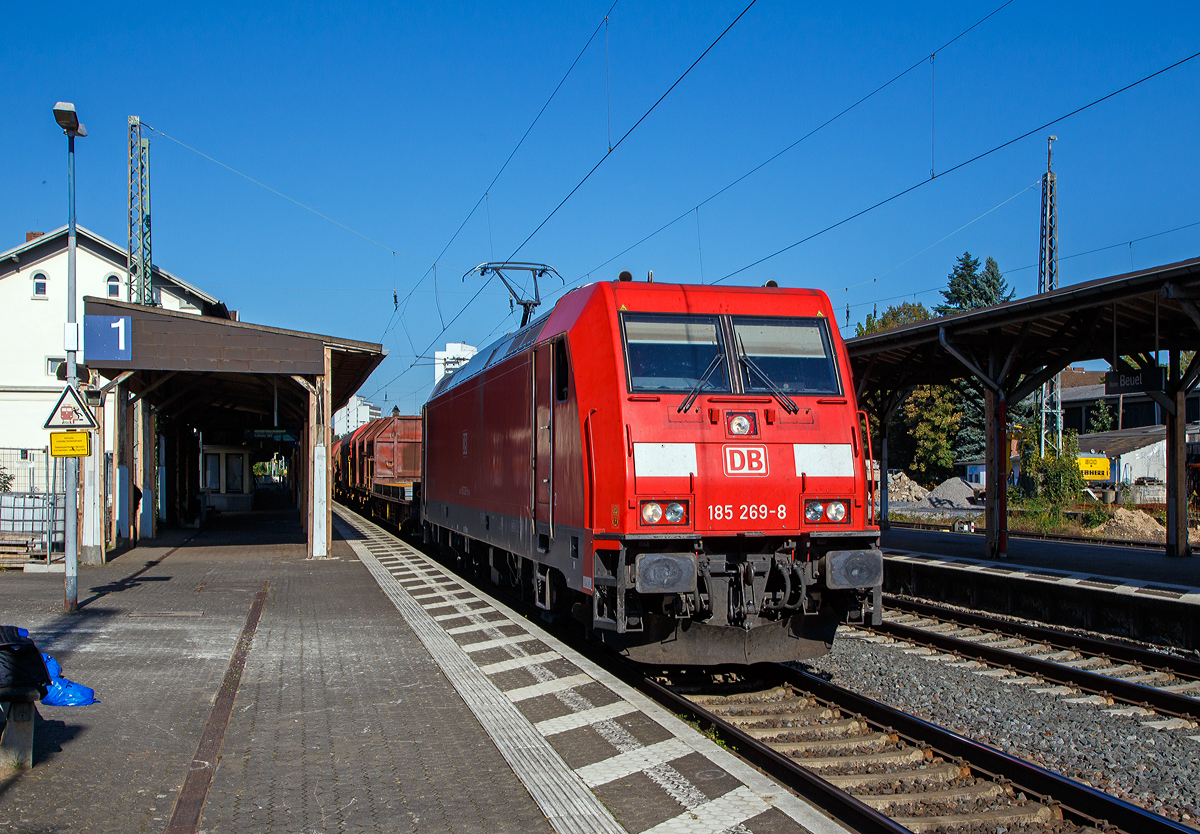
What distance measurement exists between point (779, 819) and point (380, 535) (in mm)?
23293

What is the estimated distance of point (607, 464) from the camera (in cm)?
734

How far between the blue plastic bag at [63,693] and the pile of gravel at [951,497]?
39023mm

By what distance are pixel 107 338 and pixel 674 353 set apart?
1436 cm

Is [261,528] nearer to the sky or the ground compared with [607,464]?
nearer to the ground

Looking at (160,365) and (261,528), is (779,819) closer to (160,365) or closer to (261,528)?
(160,365)

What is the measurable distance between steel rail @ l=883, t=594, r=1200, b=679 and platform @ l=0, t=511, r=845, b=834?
5.45 m

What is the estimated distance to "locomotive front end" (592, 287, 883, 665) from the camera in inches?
279

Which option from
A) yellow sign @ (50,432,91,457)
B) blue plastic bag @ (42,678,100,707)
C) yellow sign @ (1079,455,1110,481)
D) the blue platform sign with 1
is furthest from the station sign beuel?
yellow sign @ (1079,455,1110,481)

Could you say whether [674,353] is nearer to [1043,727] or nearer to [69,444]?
[1043,727]

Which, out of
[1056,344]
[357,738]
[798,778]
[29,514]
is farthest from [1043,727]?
[29,514]

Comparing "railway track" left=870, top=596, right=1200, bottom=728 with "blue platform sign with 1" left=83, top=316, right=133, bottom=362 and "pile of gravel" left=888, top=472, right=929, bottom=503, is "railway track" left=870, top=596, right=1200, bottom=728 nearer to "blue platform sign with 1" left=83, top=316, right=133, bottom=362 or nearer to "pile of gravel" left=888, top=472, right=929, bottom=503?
"blue platform sign with 1" left=83, top=316, right=133, bottom=362

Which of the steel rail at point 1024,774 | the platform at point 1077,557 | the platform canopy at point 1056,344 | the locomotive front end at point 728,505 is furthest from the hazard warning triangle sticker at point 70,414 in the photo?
the platform at point 1077,557

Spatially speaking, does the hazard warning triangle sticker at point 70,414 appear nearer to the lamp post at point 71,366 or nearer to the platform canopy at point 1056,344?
the lamp post at point 71,366

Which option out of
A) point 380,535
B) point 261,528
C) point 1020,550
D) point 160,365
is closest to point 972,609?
point 1020,550
